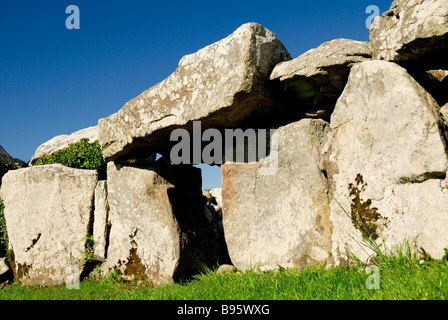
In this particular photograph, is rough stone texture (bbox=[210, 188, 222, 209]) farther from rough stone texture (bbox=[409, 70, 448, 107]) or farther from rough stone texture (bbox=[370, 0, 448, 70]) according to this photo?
rough stone texture (bbox=[370, 0, 448, 70])

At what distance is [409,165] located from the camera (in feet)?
14.2

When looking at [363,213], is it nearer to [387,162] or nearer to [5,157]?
[387,162]

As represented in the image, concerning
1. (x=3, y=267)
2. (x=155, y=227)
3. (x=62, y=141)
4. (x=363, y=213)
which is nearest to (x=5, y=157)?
(x=62, y=141)

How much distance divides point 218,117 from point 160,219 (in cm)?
220

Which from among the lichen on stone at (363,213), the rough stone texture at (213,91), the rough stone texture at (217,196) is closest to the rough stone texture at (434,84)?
the lichen on stone at (363,213)

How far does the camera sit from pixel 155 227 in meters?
7.08

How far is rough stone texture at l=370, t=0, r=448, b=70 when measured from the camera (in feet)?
14.0

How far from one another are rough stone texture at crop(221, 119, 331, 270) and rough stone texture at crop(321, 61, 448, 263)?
0.35m

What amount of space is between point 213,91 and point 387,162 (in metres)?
2.67

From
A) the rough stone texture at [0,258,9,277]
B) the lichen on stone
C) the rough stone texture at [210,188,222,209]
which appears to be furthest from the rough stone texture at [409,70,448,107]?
the rough stone texture at [0,258,9,277]

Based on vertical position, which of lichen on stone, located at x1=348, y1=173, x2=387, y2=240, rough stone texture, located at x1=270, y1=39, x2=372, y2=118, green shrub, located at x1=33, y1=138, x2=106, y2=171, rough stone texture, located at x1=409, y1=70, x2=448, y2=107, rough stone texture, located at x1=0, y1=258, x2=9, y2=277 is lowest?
rough stone texture, located at x1=0, y1=258, x2=9, y2=277
